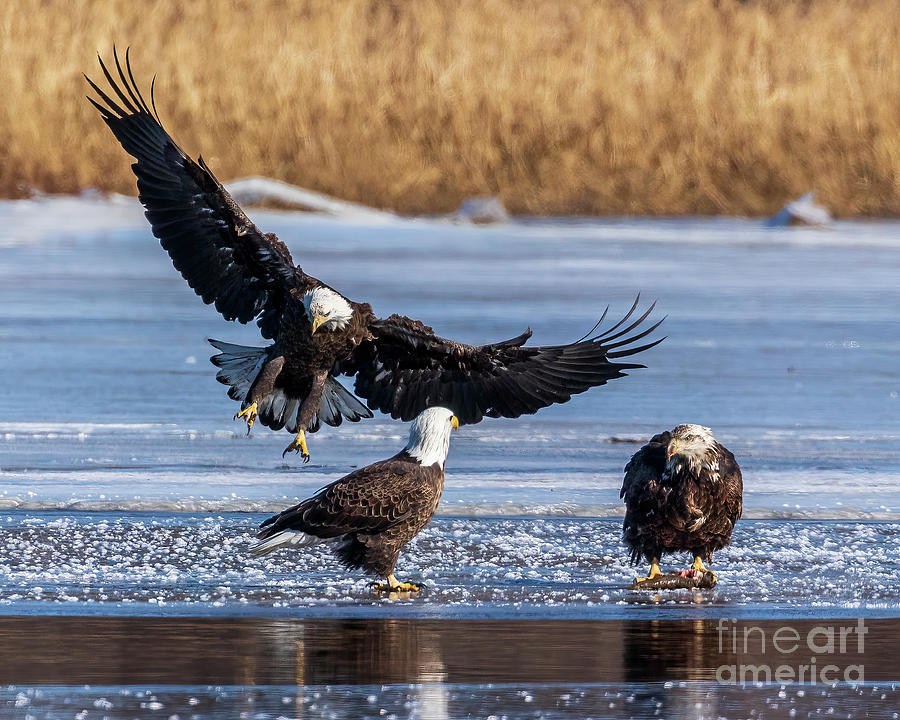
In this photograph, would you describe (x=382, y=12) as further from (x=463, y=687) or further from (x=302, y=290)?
(x=463, y=687)

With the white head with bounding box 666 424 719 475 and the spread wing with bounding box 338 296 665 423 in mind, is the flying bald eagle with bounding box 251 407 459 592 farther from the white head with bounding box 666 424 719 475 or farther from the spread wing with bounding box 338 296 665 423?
the spread wing with bounding box 338 296 665 423

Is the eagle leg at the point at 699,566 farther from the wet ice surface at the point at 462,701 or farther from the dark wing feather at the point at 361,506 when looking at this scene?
the wet ice surface at the point at 462,701

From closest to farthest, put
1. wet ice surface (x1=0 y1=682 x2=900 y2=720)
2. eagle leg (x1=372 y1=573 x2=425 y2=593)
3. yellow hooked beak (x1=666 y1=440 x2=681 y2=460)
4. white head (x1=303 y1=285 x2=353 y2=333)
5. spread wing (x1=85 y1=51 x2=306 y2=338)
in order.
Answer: wet ice surface (x1=0 y1=682 x2=900 y2=720), eagle leg (x1=372 y1=573 x2=425 y2=593), yellow hooked beak (x1=666 y1=440 x2=681 y2=460), white head (x1=303 y1=285 x2=353 y2=333), spread wing (x1=85 y1=51 x2=306 y2=338)

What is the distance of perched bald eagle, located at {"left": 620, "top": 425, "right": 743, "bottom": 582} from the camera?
6043 millimetres

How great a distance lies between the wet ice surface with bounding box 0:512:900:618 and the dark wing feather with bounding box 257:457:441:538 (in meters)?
0.17

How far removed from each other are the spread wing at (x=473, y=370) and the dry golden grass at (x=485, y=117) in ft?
29.3

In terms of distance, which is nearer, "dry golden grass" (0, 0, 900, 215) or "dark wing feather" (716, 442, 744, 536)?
"dark wing feather" (716, 442, 744, 536)

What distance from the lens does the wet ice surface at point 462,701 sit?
4156 mm

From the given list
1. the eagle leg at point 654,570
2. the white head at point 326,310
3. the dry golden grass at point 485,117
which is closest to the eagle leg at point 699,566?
the eagle leg at point 654,570

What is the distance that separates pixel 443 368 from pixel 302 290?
63 centimetres

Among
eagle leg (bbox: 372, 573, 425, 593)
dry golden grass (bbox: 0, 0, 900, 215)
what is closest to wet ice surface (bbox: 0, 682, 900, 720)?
eagle leg (bbox: 372, 573, 425, 593)

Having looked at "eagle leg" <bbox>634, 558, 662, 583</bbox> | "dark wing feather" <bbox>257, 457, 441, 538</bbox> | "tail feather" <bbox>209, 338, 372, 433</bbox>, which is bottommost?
"eagle leg" <bbox>634, 558, 662, 583</bbox>

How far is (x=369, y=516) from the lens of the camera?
5871 millimetres

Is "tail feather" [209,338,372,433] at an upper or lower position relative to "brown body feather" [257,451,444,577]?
upper
